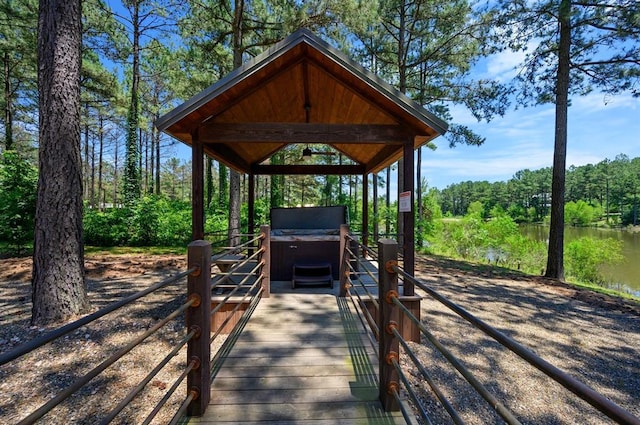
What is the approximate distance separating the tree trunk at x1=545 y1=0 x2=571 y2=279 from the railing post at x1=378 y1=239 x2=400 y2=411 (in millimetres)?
8510

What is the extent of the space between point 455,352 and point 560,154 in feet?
23.2

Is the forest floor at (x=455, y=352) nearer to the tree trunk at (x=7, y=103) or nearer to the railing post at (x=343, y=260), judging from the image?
the railing post at (x=343, y=260)

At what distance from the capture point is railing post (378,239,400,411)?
7.09ft

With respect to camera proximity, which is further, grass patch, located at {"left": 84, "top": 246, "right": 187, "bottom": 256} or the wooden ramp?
grass patch, located at {"left": 84, "top": 246, "right": 187, "bottom": 256}

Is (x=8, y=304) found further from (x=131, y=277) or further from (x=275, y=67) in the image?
(x=275, y=67)

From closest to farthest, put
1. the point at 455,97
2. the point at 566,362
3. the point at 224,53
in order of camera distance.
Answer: the point at 566,362 < the point at 224,53 < the point at 455,97

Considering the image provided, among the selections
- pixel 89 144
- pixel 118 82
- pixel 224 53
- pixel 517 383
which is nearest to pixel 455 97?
pixel 224 53

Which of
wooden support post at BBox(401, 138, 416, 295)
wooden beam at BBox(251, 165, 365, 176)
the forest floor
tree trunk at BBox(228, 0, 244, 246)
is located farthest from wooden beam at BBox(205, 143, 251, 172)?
wooden support post at BBox(401, 138, 416, 295)

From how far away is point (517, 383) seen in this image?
3551mm

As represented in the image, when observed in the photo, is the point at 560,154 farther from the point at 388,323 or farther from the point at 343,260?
the point at 388,323

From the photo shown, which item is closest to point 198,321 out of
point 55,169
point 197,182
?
point 197,182

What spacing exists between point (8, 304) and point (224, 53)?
28.8 feet

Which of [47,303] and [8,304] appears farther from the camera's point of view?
[8,304]

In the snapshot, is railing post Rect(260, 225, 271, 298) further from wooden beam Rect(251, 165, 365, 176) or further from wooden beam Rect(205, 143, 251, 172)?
wooden beam Rect(251, 165, 365, 176)
